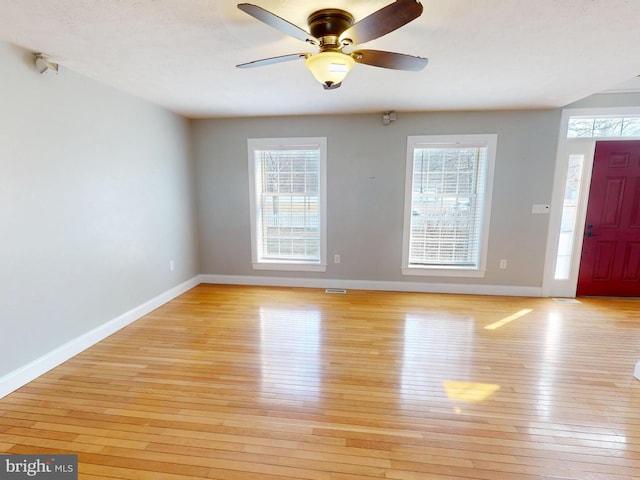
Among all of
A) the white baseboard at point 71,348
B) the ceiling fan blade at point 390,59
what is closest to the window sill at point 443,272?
the ceiling fan blade at point 390,59

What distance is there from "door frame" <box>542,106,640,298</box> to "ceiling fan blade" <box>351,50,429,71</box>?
9.88 feet

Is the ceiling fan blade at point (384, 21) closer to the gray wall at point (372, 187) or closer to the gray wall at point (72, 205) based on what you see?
the gray wall at point (72, 205)

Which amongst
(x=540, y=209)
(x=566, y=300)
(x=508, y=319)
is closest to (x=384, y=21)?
(x=508, y=319)

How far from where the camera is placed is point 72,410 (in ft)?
6.37

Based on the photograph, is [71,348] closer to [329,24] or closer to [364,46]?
[329,24]

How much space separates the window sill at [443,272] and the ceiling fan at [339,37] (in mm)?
2845

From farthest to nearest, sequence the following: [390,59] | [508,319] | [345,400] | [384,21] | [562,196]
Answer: [562,196]
[508,319]
[345,400]
[390,59]
[384,21]

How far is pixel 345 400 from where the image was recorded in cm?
203

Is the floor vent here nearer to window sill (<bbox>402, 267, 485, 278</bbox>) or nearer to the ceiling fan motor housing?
window sill (<bbox>402, 267, 485, 278</bbox>)

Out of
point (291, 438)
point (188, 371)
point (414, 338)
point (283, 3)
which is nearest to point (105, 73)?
point (283, 3)

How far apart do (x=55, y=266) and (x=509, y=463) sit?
10.9 ft

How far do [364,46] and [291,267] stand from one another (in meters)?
2.99

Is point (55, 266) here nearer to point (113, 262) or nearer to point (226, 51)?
point (113, 262)

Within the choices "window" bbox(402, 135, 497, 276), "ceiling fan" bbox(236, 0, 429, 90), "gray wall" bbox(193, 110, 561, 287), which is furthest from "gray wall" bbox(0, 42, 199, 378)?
"window" bbox(402, 135, 497, 276)
